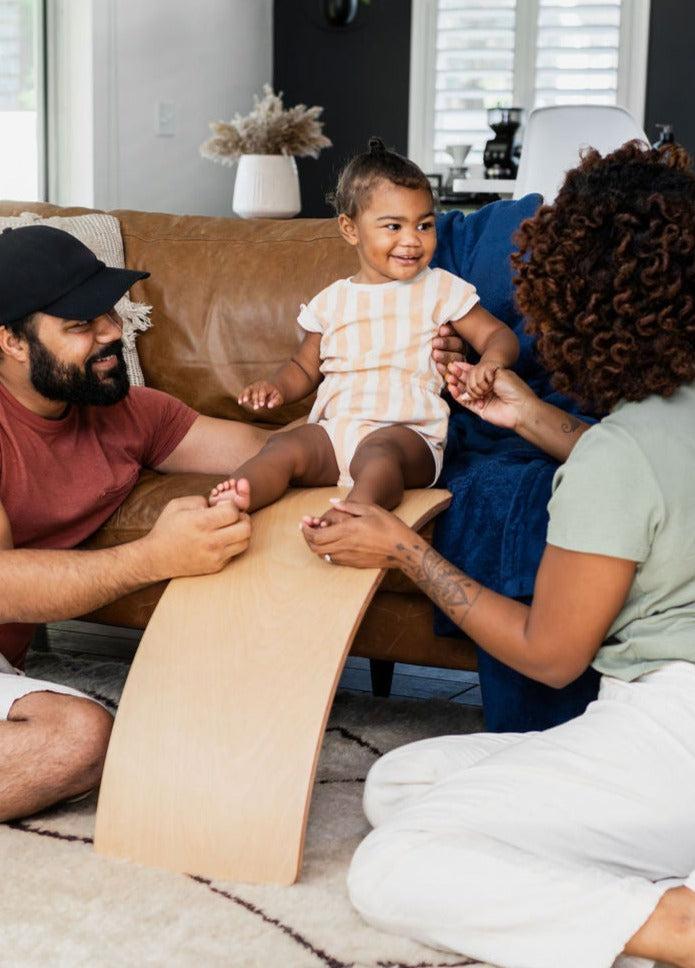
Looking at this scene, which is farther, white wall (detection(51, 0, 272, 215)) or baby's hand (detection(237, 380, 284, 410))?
white wall (detection(51, 0, 272, 215))

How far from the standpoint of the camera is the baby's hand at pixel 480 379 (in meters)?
2.10

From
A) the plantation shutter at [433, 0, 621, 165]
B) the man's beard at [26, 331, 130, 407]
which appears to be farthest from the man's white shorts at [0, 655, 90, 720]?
the plantation shutter at [433, 0, 621, 165]

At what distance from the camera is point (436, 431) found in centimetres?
237

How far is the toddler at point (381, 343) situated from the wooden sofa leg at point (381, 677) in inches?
19.1

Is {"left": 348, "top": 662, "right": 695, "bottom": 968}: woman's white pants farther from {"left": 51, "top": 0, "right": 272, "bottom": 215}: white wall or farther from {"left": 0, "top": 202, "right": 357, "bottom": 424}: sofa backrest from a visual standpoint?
{"left": 51, "top": 0, "right": 272, "bottom": 215}: white wall

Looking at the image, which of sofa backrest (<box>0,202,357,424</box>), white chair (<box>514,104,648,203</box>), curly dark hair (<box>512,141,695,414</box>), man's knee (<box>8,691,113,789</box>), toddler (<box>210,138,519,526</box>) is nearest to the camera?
curly dark hair (<box>512,141,695,414</box>)

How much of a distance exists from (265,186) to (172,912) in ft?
12.6

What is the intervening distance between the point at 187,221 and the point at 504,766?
2.01 m

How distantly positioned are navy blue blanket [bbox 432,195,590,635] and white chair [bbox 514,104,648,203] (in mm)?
1206

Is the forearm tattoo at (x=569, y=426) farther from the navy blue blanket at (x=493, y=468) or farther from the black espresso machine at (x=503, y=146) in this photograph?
the black espresso machine at (x=503, y=146)

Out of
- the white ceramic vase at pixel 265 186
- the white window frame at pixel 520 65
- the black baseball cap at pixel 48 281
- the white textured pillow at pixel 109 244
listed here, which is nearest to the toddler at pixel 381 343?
the black baseball cap at pixel 48 281

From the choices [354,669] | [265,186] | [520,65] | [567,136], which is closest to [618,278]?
[354,669]

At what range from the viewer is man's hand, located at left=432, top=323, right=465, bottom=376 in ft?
7.86

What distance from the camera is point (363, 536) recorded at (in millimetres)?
1834
